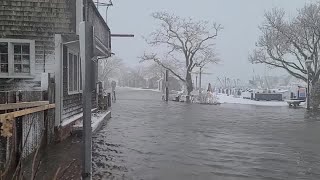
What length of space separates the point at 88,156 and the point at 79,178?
8.00ft

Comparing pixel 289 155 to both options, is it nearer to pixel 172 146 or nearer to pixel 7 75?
pixel 172 146

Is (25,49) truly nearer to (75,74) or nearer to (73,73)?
(73,73)

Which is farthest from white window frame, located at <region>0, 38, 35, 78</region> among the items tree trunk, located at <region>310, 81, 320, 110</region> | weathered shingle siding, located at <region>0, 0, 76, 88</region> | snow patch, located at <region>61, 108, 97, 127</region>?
tree trunk, located at <region>310, 81, 320, 110</region>

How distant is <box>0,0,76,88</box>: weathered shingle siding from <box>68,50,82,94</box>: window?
147 cm

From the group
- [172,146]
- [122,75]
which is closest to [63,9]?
[172,146]

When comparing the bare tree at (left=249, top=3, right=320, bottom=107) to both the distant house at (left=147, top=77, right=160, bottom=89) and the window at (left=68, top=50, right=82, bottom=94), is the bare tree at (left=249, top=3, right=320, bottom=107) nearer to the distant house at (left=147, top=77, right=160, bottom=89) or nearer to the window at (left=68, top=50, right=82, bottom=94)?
the window at (left=68, top=50, right=82, bottom=94)

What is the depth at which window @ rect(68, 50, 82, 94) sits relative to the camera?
12672mm

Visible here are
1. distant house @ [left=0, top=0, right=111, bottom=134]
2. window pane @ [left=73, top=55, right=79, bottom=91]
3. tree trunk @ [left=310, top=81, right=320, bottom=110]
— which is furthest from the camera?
tree trunk @ [left=310, top=81, right=320, bottom=110]

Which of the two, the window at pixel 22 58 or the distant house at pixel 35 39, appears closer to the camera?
the distant house at pixel 35 39

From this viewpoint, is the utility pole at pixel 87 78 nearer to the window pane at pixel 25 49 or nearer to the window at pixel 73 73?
the window pane at pixel 25 49

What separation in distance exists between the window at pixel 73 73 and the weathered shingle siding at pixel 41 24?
1.47 meters

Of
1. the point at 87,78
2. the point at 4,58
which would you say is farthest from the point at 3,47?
the point at 87,78

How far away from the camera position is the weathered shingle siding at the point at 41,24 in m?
11.1

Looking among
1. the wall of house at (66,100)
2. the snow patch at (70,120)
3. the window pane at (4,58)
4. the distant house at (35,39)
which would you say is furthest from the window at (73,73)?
the window pane at (4,58)
